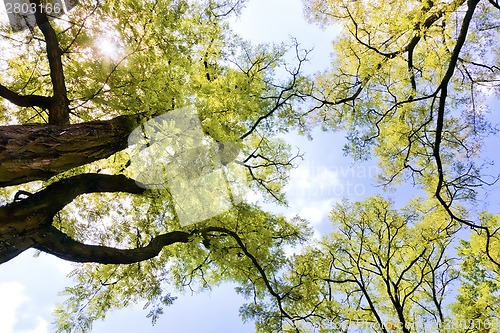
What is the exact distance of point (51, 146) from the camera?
3867mm

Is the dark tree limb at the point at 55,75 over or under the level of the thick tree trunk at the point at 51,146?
over

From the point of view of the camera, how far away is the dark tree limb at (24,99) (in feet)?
16.3

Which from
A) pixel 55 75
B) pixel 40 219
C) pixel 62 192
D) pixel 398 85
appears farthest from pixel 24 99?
pixel 398 85

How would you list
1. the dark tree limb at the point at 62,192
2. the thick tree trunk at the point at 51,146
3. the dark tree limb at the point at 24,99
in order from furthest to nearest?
1. the dark tree limb at the point at 24,99
2. the dark tree limb at the point at 62,192
3. the thick tree trunk at the point at 51,146

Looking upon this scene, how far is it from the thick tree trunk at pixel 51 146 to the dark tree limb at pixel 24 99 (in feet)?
3.47

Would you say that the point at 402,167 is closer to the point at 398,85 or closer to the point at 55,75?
the point at 398,85

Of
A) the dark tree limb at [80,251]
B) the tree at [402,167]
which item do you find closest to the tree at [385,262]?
the tree at [402,167]

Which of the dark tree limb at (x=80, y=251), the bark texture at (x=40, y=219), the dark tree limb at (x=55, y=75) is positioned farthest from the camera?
the dark tree limb at (x=55, y=75)

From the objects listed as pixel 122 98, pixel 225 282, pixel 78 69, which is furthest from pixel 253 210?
pixel 78 69

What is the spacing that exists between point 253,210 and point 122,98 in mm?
3741

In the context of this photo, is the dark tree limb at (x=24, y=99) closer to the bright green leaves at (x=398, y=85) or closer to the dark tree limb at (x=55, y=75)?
the dark tree limb at (x=55, y=75)

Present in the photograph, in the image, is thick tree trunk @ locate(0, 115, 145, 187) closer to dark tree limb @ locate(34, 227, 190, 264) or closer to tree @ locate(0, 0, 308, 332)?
tree @ locate(0, 0, 308, 332)

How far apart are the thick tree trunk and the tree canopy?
2cm

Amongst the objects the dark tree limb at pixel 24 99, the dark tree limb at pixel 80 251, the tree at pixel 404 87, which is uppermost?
the tree at pixel 404 87
